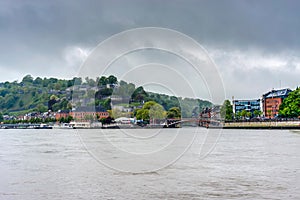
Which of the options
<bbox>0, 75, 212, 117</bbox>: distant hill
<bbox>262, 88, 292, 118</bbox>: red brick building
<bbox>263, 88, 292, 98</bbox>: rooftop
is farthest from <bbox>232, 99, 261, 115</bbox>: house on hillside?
<bbox>0, 75, 212, 117</bbox>: distant hill

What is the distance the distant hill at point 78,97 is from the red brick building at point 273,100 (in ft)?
82.1

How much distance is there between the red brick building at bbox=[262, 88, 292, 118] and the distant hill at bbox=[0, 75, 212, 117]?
25018 millimetres

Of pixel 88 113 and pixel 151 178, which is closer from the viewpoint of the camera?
pixel 151 178

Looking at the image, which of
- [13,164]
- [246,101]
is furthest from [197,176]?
[246,101]

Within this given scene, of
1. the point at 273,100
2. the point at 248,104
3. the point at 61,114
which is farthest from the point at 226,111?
the point at 248,104

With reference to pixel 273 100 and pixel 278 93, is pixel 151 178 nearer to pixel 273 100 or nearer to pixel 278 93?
pixel 278 93

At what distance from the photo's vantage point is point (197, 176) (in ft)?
54.5

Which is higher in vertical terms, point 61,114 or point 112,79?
point 112,79

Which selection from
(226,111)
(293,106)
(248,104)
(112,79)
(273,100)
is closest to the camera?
(293,106)

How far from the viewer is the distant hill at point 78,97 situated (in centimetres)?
9019

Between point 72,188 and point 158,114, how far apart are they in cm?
8694

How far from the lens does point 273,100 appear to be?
125062mm

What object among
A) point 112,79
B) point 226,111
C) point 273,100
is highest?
point 112,79

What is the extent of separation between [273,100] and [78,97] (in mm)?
54347
